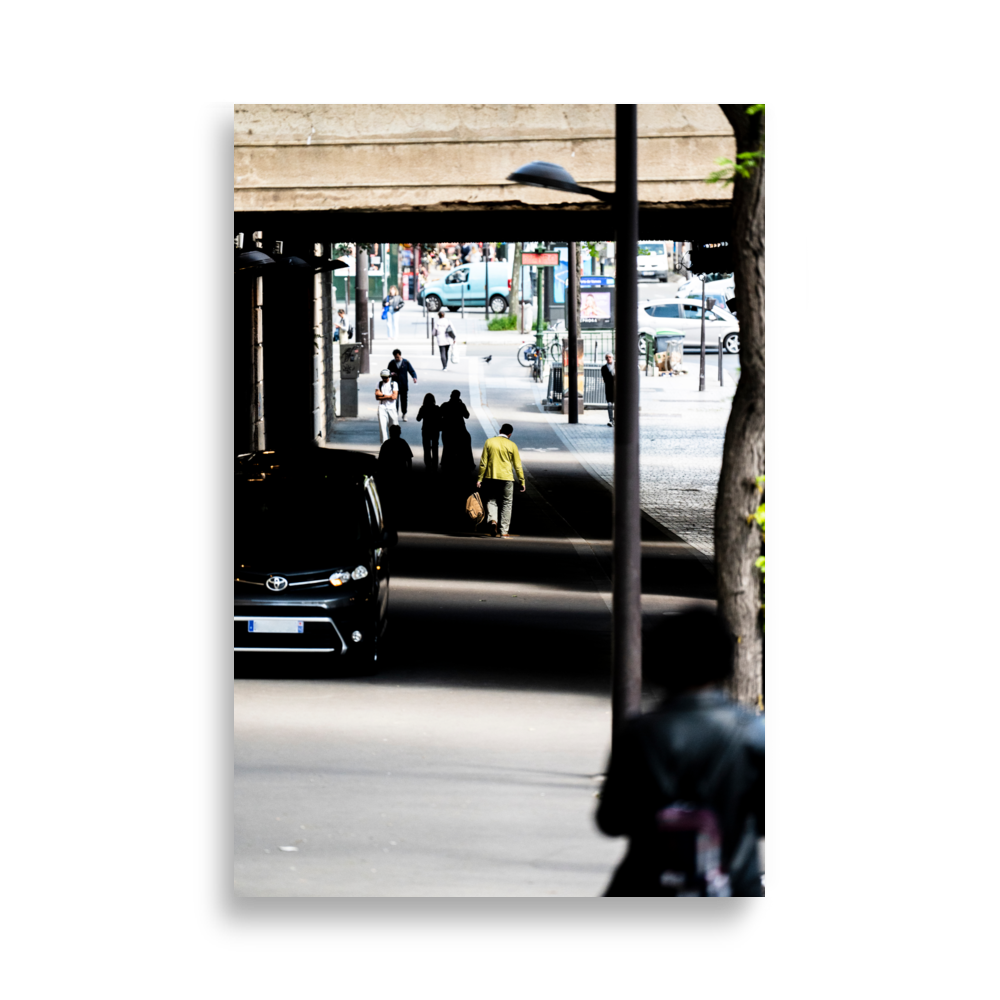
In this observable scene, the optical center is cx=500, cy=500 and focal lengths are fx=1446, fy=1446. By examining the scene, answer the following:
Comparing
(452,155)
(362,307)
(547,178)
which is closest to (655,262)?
(362,307)

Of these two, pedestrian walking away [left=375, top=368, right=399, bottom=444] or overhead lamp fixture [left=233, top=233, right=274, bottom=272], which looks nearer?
overhead lamp fixture [left=233, top=233, right=274, bottom=272]

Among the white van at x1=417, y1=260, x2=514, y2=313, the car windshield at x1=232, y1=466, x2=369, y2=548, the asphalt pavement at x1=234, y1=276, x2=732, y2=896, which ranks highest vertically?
the white van at x1=417, y1=260, x2=514, y2=313

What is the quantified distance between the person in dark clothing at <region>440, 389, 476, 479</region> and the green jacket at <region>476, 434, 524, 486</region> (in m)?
2.98

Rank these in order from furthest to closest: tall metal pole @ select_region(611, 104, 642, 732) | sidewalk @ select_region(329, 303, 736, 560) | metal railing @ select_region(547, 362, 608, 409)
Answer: metal railing @ select_region(547, 362, 608, 409) < sidewalk @ select_region(329, 303, 736, 560) < tall metal pole @ select_region(611, 104, 642, 732)

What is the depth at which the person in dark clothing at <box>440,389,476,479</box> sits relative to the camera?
21.0 m

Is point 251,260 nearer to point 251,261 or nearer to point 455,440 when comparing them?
point 251,261

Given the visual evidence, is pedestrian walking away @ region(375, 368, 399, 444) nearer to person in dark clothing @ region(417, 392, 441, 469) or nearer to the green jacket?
person in dark clothing @ region(417, 392, 441, 469)

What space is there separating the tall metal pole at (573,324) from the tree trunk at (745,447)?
79.4 ft

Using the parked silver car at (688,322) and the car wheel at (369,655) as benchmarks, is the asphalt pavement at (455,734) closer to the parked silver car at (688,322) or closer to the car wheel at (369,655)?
the car wheel at (369,655)

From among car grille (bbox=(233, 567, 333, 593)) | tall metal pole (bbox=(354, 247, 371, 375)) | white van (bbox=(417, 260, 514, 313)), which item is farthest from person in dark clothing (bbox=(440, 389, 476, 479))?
white van (bbox=(417, 260, 514, 313))

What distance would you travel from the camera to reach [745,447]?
22.1 feet

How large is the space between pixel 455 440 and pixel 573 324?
11.1 metres

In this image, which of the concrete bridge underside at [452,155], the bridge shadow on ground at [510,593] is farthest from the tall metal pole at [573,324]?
the concrete bridge underside at [452,155]
